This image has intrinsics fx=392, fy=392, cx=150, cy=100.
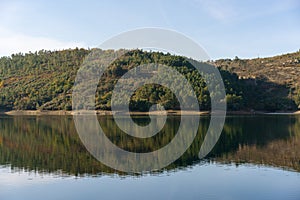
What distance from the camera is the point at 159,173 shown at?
91.0 ft

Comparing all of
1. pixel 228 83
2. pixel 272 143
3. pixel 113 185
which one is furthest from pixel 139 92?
pixel 113 185

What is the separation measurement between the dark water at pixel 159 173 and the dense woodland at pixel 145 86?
54375mm

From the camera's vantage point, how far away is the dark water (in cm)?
2244

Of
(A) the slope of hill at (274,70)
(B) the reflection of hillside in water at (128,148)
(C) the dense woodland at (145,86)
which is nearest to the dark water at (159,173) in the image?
(B) the reflection of hillside in water at (128,148)

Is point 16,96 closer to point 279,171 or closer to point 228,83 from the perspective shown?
point 228,83

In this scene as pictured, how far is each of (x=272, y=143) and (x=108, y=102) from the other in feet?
201

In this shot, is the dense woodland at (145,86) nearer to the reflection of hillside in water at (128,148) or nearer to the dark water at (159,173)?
the reflection of hillside in water at (128,148)

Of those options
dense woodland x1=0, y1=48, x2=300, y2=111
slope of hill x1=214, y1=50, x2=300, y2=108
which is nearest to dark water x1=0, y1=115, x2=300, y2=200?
dense woodland x1=0, y1=48, x2=300, y2=111

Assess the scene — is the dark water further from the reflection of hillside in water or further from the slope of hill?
the slope of hill

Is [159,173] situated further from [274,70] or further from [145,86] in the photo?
[274,70]

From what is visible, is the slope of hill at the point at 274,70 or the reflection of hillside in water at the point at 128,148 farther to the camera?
the slope of hill at the point at 274,70

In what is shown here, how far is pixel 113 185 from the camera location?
24.2 meters

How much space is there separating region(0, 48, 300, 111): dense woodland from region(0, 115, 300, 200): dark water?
54.4m

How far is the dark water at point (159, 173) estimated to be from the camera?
2244cm
